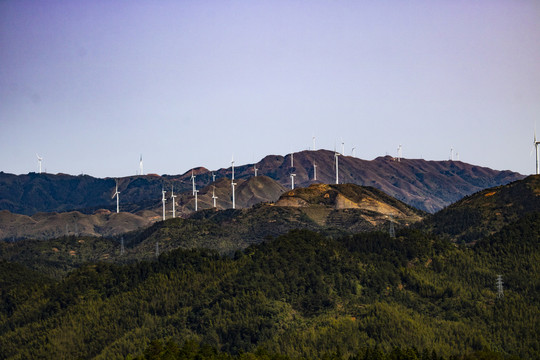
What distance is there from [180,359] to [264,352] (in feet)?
67.8

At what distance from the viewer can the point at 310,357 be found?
654 ft

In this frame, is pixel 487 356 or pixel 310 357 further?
pixel 310 357

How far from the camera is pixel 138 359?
18375cm

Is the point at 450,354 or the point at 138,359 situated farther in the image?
the point at 450,354

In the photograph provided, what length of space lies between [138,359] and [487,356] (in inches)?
3135

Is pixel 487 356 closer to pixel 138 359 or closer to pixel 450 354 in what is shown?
pixel 450 354

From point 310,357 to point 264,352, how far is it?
45.6 ft

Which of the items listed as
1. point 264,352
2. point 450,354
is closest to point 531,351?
point 450,354

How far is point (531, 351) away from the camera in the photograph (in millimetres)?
196375

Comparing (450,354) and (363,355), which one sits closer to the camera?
(363,355)

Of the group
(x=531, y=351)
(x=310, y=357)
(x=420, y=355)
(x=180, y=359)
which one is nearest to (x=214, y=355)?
(x=180, y=359)

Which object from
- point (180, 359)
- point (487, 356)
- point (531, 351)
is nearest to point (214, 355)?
point (180, 359)

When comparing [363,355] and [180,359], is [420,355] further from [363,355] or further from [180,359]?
[180,359]

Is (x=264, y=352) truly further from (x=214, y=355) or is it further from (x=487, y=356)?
(x=487, y=356)
